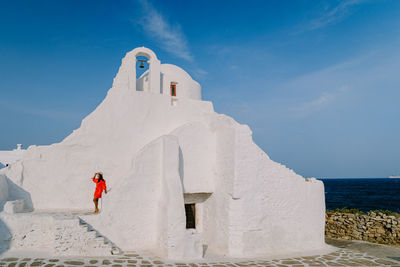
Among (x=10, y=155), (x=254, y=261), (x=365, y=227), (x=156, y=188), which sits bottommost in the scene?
(x=254, y=261)

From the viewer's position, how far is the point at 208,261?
8875 mm

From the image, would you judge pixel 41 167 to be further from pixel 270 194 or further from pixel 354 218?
pixel 354 218

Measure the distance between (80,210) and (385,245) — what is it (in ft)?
38.6

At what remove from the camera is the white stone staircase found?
27.4 feet

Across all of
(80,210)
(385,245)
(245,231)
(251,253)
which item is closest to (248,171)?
(245,231)

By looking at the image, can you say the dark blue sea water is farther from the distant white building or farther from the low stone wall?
the distant white building

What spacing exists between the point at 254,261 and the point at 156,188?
3.84 m

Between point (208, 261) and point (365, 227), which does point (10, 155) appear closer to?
point (208, 261)

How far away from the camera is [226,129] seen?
35.0 ft

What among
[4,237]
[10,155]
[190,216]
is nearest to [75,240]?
[4,237]

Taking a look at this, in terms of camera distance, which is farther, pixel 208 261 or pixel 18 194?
pixel 18 194

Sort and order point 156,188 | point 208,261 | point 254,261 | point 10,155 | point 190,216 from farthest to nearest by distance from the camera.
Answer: point 10,155, point 190,216, point 156,188, point 254,261, point 208,261

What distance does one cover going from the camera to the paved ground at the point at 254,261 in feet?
25.6

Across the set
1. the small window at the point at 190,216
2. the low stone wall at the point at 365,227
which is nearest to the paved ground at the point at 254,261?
the low stone wall at the point at 365,227
